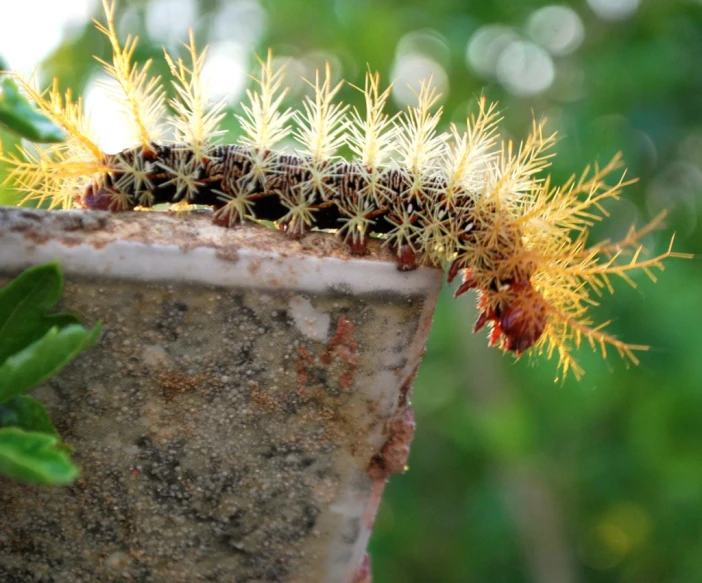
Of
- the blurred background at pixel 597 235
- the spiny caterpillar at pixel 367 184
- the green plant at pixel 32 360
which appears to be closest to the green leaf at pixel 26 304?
the green plant at pixel 32 360

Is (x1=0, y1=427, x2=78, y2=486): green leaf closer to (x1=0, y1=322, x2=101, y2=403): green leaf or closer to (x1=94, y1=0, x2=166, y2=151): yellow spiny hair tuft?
(x1=0, y1=322, x2=101, y2=403): green leaf

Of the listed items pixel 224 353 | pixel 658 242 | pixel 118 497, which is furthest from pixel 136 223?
pixel 658 242

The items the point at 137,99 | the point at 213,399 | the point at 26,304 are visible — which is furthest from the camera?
the point at 137,99

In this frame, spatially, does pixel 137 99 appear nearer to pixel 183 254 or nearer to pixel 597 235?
pixel 183 254

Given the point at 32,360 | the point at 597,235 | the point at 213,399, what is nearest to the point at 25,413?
the point at 32,360

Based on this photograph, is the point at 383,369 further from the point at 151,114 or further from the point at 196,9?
the point at 196,9

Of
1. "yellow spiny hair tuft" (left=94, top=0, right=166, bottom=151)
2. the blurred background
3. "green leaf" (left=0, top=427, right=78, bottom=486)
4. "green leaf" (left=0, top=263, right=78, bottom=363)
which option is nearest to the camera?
"green leaf" (left=0, top=427, right=78, bottom=486)

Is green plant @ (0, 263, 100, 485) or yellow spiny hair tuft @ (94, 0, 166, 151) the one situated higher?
yellow spiny hair tuft @ (94, 0, 166, 151)

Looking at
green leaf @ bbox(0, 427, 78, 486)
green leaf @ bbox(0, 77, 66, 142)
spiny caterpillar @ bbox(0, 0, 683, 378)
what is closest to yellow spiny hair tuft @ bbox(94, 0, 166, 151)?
spiny caterpillar @ bbox(0, 0, 683, 378)
